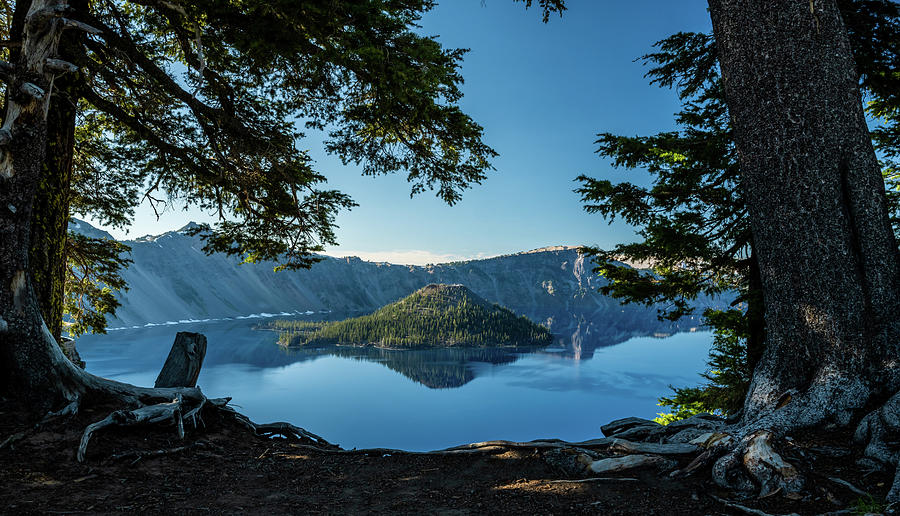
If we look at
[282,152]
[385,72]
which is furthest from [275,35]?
[282,152]

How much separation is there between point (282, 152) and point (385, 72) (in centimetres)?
312

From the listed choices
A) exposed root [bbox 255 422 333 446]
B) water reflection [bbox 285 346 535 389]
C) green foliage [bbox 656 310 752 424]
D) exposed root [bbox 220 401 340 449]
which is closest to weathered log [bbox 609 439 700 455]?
exposed root [bbox 220 401 340 449]

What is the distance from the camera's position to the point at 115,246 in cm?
892

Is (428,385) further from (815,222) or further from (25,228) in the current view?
(815,222)

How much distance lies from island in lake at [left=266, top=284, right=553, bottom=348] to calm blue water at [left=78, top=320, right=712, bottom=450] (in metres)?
8.50

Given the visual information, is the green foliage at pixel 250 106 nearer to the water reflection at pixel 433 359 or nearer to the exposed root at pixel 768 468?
the exposed root at pixel 768 468

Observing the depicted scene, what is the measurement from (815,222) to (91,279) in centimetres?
1309

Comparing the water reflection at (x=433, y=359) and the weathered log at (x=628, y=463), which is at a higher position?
the weathered log at (x=628, y=463)

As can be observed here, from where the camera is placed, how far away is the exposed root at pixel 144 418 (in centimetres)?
436

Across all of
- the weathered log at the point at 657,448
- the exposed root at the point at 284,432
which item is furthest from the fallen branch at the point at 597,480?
the exposed root at the point at 284,432

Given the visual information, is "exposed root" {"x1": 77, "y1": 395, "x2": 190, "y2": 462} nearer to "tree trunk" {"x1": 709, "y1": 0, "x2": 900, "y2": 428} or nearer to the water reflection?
"tree trunk" {"x1": 709, "y1": 0, "x2": 900, "y2": 428}

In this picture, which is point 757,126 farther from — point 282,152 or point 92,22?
point 92,22

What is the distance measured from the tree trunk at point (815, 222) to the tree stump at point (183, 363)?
7.33 metres

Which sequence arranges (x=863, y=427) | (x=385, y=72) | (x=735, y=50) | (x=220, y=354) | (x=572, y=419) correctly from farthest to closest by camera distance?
1. (x=220, y=354)
2. (x=572, y=419)
3. (x=385, y=72)
4. (x=735, y=50)
5. (x=863, y=427)
